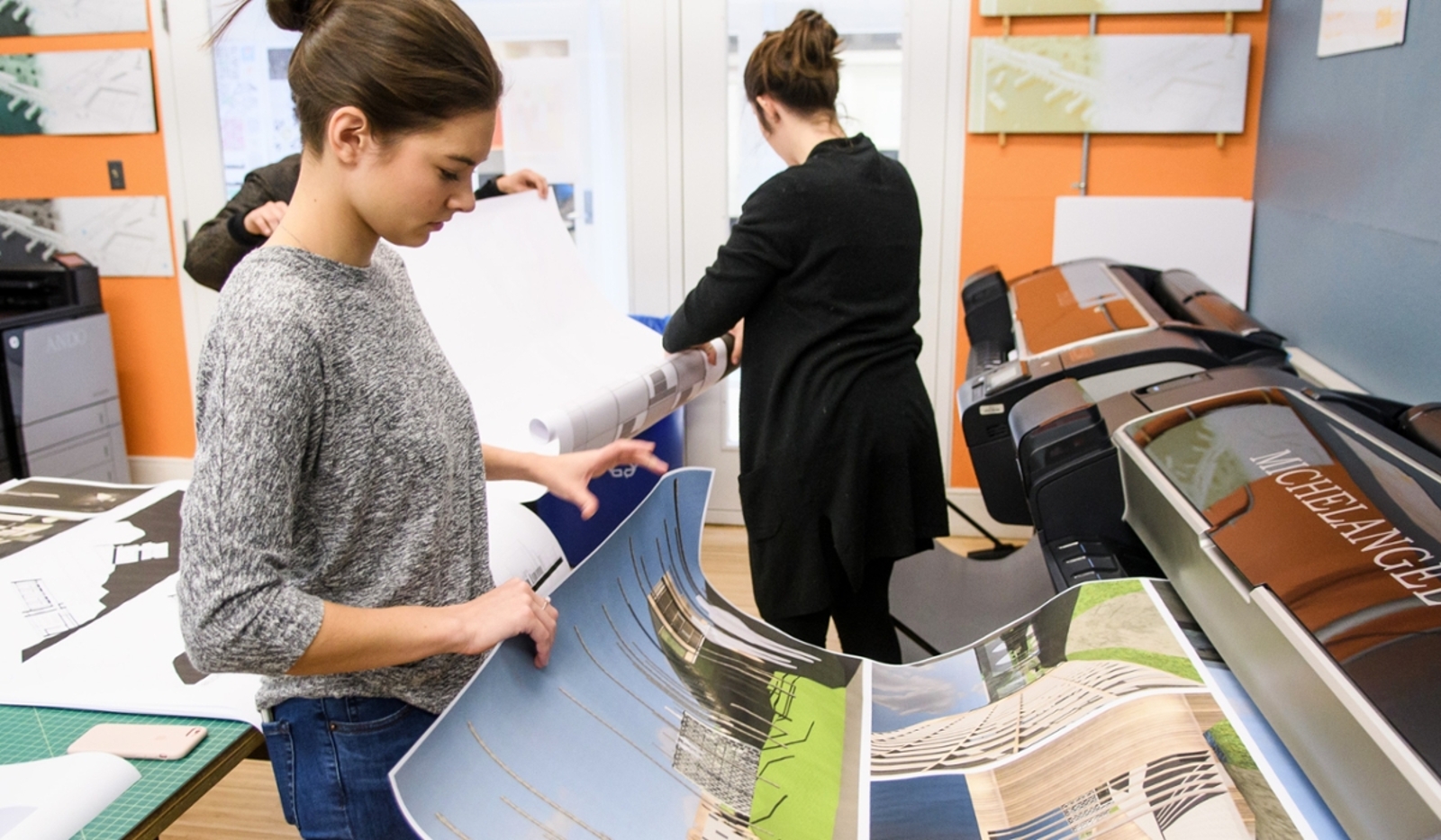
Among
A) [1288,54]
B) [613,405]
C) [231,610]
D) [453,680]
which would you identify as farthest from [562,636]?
[1288,54]

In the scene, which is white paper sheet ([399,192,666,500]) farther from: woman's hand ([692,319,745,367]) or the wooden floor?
the wooden floor

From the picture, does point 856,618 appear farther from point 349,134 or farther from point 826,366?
point 349,134

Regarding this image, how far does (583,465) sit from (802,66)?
88cm

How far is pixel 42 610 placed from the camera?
133 centimetres

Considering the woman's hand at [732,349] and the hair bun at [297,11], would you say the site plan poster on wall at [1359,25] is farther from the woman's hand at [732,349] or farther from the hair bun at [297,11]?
the hair bun at [297,11]

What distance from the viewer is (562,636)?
106 centimetres

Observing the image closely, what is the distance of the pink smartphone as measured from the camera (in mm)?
1066

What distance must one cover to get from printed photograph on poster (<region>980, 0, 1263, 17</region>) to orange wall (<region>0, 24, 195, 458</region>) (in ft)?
9.16

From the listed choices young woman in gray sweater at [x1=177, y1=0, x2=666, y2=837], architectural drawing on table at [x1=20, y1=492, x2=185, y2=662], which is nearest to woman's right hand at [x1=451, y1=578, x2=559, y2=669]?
young woman in gray sweater at [x1=177, y1=0, x2=666, y2=837]

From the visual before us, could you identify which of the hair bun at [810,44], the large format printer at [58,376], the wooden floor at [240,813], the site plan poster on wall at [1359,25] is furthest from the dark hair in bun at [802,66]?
the large format printer at [58,376]

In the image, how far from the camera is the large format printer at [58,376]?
130 inches

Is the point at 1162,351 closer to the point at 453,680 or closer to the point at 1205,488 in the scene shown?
the point at 1205,488

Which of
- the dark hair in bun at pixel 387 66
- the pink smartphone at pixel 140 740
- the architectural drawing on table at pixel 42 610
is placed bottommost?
the pink smartphone at pixel 140 740

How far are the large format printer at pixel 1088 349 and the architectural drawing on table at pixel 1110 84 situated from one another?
1.01m
